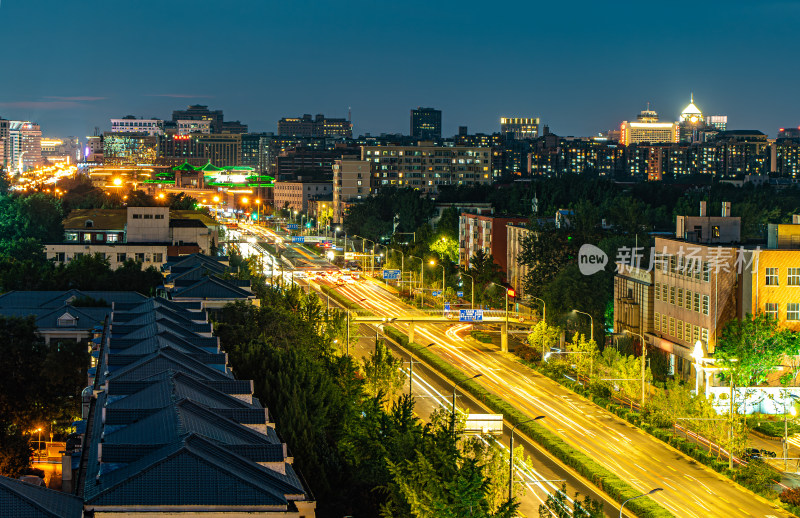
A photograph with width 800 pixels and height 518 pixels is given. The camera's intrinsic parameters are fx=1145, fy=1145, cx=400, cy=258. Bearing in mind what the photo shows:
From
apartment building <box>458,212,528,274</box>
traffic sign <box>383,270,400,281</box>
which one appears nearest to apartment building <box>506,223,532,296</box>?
apartment building <box>458,212,528,274</box>

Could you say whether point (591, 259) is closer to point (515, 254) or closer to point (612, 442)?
point (515, 254)

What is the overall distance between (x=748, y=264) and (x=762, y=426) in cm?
1224

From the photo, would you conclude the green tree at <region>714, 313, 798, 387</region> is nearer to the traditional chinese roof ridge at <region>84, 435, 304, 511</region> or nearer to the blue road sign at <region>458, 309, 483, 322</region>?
the blue road sign at <region>458, 309, 483, 322</region>

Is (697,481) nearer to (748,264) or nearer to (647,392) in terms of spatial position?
(647,392)

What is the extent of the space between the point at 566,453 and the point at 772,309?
22669mm

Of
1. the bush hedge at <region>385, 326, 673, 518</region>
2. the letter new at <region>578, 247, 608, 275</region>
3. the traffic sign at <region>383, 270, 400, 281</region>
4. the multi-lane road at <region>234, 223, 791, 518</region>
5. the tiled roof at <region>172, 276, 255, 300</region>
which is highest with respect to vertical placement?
the letter new at <region>578, 247, 608, 275</region>

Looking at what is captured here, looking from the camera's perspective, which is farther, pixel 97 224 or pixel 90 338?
pixel 97 224

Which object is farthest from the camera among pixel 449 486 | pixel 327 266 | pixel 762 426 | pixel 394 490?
pixel 327 266

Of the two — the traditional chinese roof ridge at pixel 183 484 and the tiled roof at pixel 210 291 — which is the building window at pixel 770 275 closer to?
the tiled roof at pixel 210 291

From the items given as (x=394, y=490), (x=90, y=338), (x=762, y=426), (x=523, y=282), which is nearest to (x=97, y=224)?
(x=523, y=282)

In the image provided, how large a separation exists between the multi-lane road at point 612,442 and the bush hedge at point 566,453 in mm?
798

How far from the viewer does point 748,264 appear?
6688 centimetres

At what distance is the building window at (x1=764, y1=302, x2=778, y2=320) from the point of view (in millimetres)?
66062

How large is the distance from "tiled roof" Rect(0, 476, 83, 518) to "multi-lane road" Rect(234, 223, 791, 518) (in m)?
23.7
